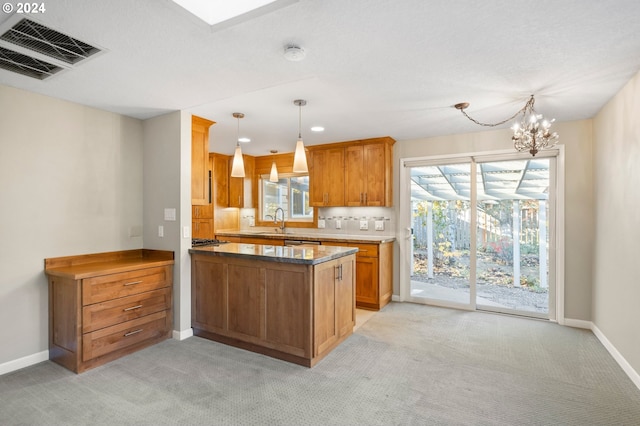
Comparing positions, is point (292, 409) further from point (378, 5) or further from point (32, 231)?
point (32, 231)

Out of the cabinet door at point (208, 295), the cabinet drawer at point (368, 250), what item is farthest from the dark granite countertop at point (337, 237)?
the cabinet door at point (208, 295)

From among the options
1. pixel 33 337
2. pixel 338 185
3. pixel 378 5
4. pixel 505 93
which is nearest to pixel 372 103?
pixel 505 93

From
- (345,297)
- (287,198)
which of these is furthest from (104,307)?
(287,198)

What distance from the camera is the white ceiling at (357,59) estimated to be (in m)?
1.80

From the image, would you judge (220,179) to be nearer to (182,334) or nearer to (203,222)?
(203,222)

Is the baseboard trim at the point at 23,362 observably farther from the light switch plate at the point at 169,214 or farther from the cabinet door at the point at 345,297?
the cabinet door at the point at 345,297

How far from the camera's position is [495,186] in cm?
451

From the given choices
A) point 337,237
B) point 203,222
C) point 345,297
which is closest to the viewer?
point 345,297

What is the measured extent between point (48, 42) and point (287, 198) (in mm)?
4365

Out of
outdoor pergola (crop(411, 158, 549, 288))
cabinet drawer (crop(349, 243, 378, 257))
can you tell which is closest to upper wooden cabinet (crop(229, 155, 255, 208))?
cabinet drawer (crop(349, 243, 378, 257))

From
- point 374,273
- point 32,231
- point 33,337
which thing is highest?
point 32,231

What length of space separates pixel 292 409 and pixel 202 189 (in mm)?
2533

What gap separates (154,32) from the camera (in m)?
1.98

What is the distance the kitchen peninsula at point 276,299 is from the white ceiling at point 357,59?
1.50 m
